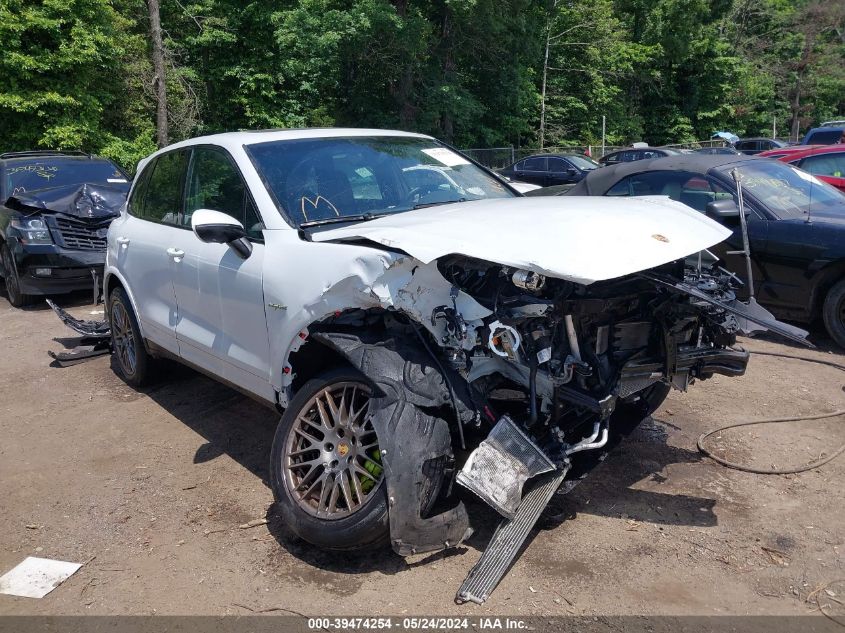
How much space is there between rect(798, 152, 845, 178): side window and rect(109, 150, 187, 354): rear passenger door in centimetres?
906

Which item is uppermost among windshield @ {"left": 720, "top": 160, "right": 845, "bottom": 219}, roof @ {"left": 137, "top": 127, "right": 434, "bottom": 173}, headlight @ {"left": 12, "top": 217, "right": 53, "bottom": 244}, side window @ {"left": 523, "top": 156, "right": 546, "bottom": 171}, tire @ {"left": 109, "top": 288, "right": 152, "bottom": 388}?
roof @ {"left": 137, "top": 127, "right": 434, "bottom": 173}

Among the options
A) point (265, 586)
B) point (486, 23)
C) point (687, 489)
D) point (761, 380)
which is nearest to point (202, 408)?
point (265, 586)

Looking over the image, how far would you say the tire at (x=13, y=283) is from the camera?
9398 millimetres

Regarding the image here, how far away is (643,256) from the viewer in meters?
3.18

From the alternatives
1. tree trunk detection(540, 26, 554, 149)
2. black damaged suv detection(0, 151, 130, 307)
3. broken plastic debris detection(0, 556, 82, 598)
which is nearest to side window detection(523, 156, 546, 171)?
tree trunk detection(540, 26, 554, 149)

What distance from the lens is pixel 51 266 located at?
30.0ft

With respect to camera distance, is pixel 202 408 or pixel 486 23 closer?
pixel 202 408

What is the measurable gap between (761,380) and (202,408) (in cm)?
438

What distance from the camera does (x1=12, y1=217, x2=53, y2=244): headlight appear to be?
9133 mm

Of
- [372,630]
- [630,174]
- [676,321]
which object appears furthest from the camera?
[630,174]

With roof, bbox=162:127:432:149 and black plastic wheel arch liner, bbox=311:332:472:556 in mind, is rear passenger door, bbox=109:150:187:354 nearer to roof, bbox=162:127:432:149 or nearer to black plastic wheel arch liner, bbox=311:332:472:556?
roof, bbox=162:127:432:149

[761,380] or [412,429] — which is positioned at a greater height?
[412,429]

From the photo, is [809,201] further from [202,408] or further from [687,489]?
[202,408]

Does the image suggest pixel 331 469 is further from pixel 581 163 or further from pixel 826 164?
pixel 581 163
